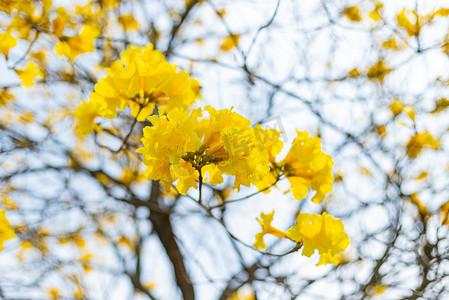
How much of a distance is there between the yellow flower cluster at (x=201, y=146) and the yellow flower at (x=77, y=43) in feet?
4.44

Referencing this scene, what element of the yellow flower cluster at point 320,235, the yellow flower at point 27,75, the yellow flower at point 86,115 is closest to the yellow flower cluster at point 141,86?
the yellow flower at point 86,115

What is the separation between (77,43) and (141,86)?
1.02 meters

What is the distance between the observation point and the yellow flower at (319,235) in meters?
1.36

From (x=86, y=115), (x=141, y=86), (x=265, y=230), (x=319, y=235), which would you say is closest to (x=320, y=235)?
(x=319, y=235)

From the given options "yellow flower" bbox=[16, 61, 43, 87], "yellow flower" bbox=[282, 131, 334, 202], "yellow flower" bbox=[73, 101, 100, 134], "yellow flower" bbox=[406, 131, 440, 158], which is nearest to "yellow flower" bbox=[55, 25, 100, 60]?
"yellow flower" bbox=[16, 61, 43, 87]

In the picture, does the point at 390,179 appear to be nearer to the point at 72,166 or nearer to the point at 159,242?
the point at 159,242

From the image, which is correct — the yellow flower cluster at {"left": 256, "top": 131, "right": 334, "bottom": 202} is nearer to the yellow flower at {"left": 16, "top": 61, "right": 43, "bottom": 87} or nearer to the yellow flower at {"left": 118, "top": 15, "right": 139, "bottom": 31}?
the yellow flower at {"left": 16, "top": 61, "right": 43, "bottom": 87}

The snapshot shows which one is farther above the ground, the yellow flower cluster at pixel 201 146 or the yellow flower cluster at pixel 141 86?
the yellow flower cluster at pixel 141 86

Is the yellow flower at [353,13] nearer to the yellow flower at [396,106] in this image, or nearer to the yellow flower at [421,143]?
the yellow flower at [396,106]

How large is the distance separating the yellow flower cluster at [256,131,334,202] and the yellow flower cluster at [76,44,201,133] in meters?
0.49

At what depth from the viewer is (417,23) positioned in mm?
2859

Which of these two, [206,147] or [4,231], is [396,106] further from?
[4,231]

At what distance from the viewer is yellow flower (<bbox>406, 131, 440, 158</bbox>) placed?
3104mm

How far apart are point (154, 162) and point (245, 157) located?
295mm
